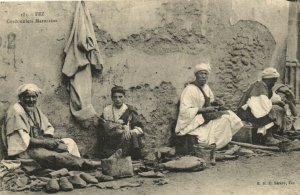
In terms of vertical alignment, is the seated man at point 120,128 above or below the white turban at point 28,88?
below

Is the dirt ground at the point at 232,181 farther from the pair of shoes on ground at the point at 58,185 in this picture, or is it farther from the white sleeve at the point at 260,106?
the white sleeve at the point at 260,106

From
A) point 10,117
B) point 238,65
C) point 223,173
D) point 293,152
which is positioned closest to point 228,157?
point 223,173

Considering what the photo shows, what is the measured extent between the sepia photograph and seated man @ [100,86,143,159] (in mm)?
15

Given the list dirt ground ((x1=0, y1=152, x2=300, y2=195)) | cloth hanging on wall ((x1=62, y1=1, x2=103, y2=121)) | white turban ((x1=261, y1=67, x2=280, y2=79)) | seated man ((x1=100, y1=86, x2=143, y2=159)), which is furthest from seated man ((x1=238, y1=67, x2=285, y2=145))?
cloth hanging on wall ((x1=62, y1=1, x2=103, y2=121))

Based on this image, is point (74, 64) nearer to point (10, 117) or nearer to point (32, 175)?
point (10, 117)

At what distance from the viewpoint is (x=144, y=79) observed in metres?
7.97

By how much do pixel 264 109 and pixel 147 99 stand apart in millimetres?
1713

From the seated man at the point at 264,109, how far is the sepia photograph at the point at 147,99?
0.05ft

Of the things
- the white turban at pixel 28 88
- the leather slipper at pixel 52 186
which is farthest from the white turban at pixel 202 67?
the leather slipper at pixel 52 186

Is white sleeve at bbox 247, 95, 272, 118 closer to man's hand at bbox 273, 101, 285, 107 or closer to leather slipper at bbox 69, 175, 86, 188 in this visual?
man's hand at bbox 273, 101, 285, 107

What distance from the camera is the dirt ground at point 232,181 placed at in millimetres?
7062

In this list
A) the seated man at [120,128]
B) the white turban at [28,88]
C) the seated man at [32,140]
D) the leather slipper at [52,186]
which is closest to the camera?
the leather slipper at [52,186]

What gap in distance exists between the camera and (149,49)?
800 centimetres

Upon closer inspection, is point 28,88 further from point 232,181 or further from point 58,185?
point 232,181
